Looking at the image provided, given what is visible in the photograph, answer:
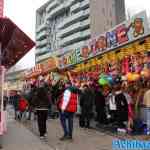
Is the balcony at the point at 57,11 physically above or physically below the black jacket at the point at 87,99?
above

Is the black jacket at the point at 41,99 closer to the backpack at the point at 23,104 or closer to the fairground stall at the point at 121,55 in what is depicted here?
the fairground stall at the point at 121,55

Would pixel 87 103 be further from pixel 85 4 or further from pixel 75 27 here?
pixel 85 4

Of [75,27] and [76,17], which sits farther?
[76,17]

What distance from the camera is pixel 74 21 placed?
9356 centimetres

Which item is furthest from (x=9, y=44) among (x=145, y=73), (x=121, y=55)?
(x=121, y=55)

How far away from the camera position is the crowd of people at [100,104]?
10.1 meters

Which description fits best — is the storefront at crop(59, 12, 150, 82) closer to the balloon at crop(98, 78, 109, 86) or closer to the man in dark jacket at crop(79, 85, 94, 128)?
the balloon at crop(98, 78, 109, 86)

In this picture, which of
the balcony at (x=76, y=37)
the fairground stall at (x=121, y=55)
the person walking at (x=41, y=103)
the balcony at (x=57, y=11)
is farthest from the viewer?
the balcony at (x=57, y=11)

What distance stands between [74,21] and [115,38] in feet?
265

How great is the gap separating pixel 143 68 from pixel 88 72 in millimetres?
4899

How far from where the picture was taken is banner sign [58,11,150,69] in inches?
465

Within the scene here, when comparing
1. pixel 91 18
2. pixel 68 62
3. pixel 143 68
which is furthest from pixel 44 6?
pixel 143 68

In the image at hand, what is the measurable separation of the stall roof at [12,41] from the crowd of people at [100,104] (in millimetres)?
1258

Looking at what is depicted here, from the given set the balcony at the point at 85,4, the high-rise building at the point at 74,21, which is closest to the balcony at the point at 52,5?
the high-rise building at the point at 74,21
